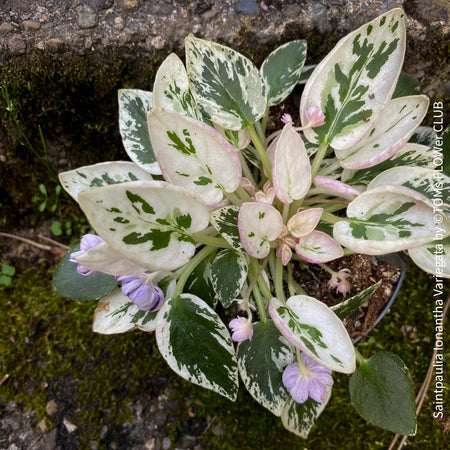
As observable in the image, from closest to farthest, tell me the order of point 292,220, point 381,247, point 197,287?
point 381,247 < point 292,220 < point 197,287

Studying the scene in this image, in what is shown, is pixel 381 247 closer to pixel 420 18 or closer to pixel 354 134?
pixel 354 134

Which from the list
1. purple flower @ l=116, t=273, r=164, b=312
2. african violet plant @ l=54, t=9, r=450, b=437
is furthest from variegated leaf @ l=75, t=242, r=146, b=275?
purple flower @ l=116, t=273, r=164, b=312

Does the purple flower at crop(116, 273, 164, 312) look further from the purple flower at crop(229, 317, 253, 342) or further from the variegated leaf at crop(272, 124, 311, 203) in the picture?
the variegated leaf at crop(272, 124, 311, 203)

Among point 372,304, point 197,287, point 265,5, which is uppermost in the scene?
point 265,5

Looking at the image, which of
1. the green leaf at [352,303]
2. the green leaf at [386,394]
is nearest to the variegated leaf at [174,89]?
the green leaf at [352,303]

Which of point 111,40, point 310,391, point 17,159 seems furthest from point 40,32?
point 310,391

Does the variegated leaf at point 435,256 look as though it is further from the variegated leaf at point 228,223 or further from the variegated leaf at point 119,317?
the variegated leaf at point 119,317

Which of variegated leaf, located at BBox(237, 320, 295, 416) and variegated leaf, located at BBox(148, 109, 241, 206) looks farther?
variegated leaf, located at BBox(237, 320, 295, 416)

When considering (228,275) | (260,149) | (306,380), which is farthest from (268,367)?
(260,149)
